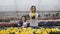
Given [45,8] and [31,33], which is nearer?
[31,33]

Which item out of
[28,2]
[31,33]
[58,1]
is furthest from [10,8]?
[31,33]

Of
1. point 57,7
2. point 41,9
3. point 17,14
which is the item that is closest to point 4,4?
point 17,14

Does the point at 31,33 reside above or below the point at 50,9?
above

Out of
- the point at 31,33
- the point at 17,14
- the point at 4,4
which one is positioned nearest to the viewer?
the point at 31,33

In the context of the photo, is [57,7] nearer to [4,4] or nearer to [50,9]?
[50,9]

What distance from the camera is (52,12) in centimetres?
1547

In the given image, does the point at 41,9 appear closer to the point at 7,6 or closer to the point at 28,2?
the point at 28,2

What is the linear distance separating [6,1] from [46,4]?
9.96ft

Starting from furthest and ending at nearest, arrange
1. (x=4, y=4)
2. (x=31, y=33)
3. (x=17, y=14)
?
(x=4, y=4)
(x=17, y=14)
(x=31, y=33)

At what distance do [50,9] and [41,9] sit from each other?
2.33ft

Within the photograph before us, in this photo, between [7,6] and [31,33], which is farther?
[7,6]

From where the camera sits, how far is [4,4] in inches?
620

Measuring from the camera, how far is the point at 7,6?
1576 centimetres

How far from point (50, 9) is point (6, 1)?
3376 millimetres
